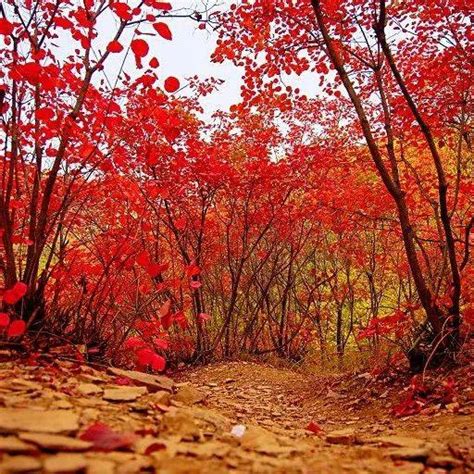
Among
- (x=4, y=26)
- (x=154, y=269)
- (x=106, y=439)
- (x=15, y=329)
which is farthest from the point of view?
(x=154, y=269)

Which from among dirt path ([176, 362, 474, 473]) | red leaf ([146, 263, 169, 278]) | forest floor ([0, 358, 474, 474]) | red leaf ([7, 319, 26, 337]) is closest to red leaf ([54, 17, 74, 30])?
red leaf ([146, 263, 169, 278])

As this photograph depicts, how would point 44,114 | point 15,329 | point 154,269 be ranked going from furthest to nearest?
point 154,269, point 44,114, point 15,329

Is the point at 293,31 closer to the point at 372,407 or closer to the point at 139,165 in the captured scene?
the point at 139,165

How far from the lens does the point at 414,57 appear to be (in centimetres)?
763

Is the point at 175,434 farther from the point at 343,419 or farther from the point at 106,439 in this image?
the point at 343,419

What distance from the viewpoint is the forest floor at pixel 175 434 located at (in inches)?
68.6

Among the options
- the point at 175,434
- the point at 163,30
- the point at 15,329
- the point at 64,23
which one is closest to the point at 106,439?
the point at 175,434

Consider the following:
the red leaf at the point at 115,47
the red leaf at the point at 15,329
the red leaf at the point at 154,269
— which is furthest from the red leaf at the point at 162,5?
the red leaf at the point at 15,329

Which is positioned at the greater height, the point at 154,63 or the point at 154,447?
the point at 154,63

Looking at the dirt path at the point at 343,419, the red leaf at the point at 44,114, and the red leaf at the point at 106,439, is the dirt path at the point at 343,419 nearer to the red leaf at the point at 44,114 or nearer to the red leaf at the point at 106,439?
the red leaf at the point at 106,439

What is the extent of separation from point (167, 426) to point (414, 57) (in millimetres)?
7169

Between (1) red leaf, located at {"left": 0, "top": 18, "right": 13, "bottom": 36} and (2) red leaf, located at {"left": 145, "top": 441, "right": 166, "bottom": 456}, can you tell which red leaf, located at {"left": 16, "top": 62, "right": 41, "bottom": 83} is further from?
(2) red leaf, located at {"left": 145, "top": 441, "right": 166, "bottom": 456}

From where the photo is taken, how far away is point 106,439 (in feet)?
6.22

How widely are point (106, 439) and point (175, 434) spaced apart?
0.53m
